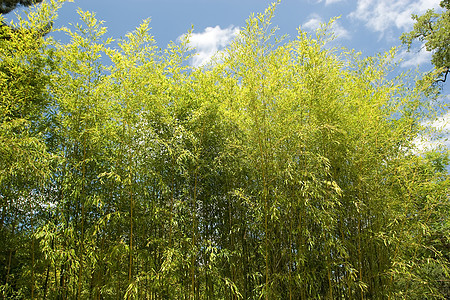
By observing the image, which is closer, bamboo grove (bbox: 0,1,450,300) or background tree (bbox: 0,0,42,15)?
bamboo grove (bbox: 0,1,450,300)

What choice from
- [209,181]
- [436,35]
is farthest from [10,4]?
[436,35]

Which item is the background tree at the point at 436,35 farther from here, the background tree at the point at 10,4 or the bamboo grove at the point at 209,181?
the background tree at the point at 10,4

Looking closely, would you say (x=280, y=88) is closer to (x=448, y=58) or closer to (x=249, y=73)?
(x=249, y=73)

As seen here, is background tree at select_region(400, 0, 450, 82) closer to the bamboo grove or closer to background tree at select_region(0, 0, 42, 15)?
the bamboo grove

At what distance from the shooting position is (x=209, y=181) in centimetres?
442

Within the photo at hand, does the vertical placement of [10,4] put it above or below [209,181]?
above

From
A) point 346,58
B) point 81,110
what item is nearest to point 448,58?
point 346,58

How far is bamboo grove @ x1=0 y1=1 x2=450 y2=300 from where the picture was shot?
12.6ft

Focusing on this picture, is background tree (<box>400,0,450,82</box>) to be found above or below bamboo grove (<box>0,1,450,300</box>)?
above

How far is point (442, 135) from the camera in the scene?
14.0 ft

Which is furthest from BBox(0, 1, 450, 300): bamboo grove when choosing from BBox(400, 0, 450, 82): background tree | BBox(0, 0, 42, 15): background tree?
BBox(400, 0, 450, 82): background tree

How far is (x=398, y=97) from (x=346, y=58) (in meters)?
0.93

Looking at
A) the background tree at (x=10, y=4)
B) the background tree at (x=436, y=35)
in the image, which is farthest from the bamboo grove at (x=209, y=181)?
the background tree at (x=436, y=35)

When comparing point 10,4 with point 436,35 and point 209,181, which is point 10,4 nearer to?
point 209,181
